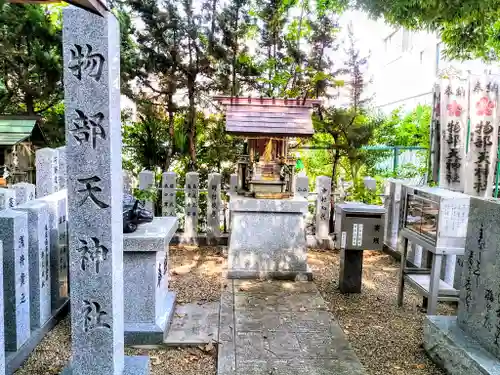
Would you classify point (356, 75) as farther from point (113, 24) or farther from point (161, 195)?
point (113, 24)

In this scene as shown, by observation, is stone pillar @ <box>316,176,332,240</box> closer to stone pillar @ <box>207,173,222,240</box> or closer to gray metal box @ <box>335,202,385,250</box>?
stone pillar @ <box>207,173,222,240</box>

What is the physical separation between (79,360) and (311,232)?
7.22 meters

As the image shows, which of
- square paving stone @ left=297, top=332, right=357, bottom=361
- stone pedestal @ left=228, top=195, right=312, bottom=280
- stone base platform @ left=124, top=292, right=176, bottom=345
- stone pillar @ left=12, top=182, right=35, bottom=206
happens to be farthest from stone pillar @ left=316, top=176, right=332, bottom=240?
stone pillar @ left=12, top=182, right=35, bottom=206

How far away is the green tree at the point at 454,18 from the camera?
17.1 ft

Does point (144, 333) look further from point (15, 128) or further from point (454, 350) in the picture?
point (15, 128)

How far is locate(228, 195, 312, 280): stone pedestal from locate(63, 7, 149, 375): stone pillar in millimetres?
3771

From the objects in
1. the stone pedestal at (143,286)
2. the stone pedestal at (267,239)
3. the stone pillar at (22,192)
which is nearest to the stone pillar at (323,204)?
the stone pedestal at (267,239)

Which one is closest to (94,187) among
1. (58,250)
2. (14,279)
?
(14,279)

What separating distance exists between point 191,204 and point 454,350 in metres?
6.02

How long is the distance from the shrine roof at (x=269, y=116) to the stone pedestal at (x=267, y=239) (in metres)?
1.22

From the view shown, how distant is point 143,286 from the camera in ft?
15.0

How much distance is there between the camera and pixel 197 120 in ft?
35.3

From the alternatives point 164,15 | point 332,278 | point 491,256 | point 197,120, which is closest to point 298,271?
point 332,278

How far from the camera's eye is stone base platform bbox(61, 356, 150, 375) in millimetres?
3238
